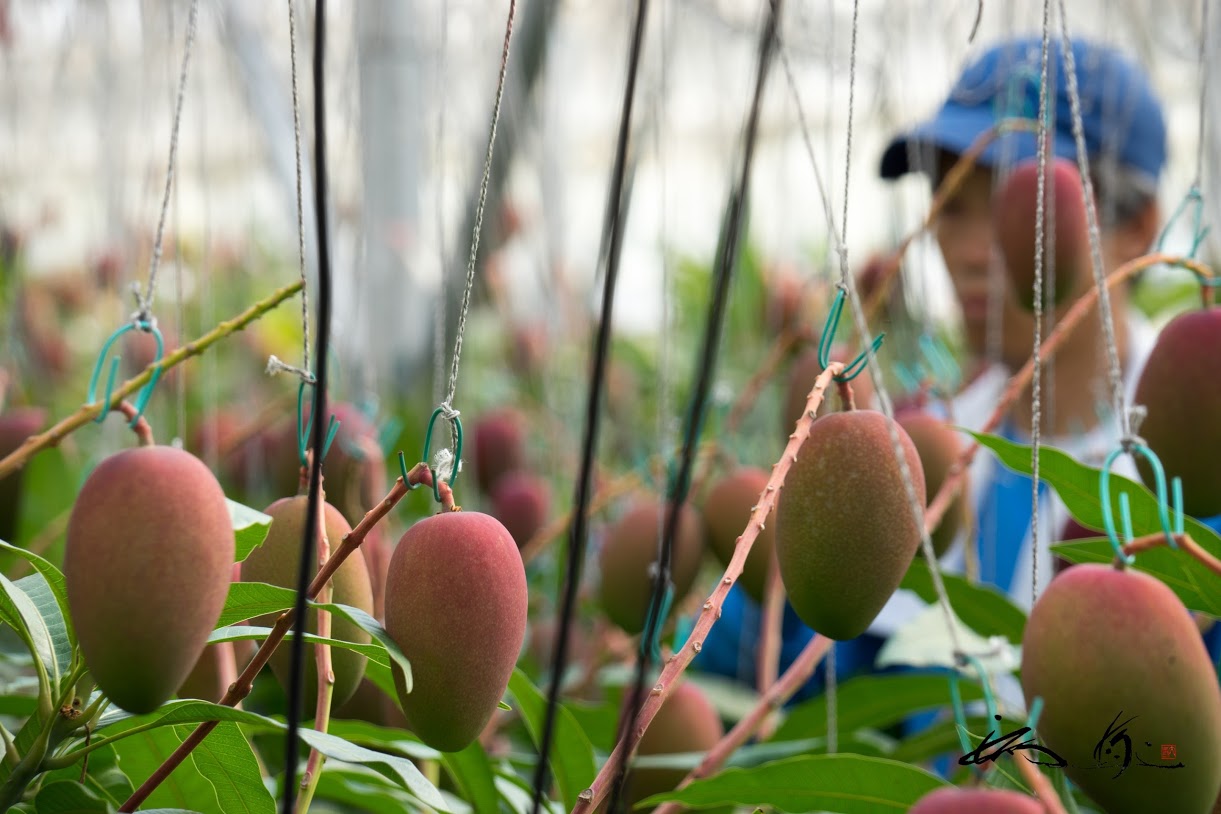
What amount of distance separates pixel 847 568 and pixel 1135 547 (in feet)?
0.30

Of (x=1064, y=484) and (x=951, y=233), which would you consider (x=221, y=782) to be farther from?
(x=951, y=233)

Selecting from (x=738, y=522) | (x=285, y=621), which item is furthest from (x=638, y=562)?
(x=285, y=621)

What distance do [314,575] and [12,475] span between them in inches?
14.5

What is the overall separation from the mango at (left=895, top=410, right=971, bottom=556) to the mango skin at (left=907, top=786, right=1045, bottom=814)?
1.14 feet

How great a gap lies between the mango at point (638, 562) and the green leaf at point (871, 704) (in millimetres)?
114

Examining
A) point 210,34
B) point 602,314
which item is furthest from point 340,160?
point 602,314

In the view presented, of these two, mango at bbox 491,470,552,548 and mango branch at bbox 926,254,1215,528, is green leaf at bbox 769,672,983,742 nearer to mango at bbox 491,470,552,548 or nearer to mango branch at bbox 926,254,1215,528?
mango branch at bbox 926,254,1215,528

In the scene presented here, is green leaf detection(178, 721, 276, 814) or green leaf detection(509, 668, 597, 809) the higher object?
green leaf detection(178, 721, 276, 814)

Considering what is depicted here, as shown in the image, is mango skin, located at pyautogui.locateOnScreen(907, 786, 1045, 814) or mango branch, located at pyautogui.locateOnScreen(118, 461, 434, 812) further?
mango branch, located at pyautogui.locateOnScreen(118, 461, 434, 812)

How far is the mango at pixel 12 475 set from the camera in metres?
0.72

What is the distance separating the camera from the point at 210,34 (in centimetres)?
135

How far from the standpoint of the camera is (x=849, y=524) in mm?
399

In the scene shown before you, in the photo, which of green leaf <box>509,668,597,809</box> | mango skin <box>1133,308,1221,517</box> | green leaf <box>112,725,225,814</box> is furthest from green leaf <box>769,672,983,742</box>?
green leaf <box>112,725,225,814</box>

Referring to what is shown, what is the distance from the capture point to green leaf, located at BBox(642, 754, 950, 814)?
0.46 m
